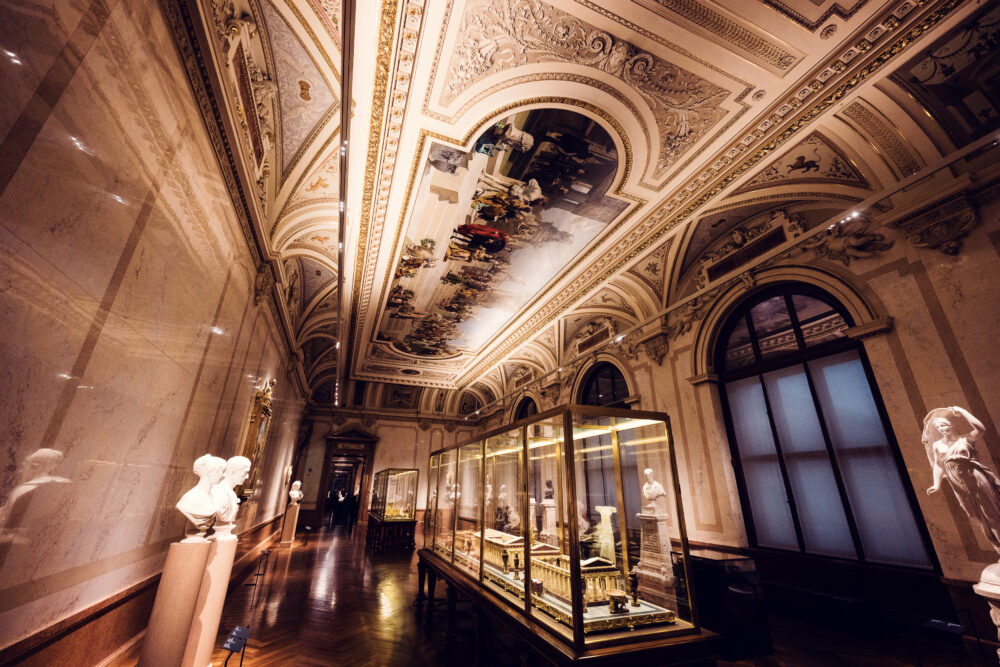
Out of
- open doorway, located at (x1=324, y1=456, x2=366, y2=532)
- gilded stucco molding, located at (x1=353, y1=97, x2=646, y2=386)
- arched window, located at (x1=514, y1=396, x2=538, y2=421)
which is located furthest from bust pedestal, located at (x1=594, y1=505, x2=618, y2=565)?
open doorway, located at (x1=324, y1=456, x2=366, y2=532)

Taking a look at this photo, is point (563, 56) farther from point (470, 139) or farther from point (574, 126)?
point (470, 139)

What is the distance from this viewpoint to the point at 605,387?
33.0 ft

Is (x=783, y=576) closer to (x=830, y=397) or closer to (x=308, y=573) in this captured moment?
(x=830, y=397)

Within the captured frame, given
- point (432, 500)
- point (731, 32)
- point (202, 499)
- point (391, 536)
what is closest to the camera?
point (202, 499)

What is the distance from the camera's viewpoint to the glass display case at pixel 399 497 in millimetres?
11102

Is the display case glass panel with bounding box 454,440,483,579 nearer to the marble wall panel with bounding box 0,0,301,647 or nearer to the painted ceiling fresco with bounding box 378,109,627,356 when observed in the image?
the marble wall panel with bounding box 0,0,301,647

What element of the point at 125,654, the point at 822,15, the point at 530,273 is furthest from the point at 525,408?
the point at 822,15

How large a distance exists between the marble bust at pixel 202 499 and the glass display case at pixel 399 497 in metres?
8.53

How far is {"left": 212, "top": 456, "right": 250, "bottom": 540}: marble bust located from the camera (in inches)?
115

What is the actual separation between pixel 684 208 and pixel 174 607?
7.19 metres

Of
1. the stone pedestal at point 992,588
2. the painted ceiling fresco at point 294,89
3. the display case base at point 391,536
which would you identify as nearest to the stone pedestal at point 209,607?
the painted ceiling fresco at point 294,89

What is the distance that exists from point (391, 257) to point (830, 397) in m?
7.35

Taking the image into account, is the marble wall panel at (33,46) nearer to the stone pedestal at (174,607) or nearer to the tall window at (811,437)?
the stone pedestal at (174,607)

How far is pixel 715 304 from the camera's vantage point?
715 centimetres
